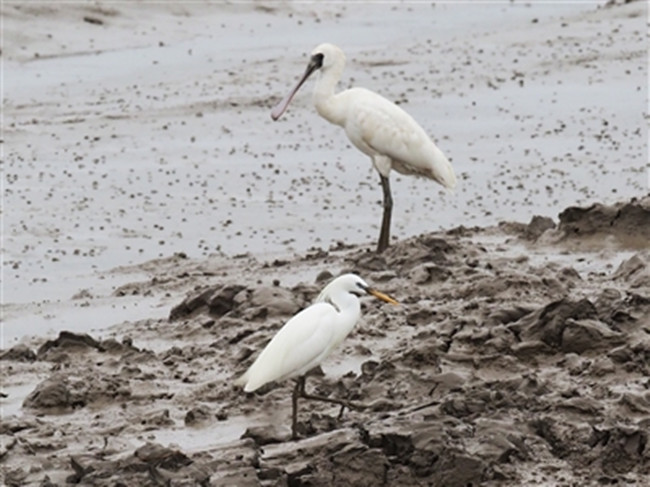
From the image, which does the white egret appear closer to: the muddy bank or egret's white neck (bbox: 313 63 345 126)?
the muddy bank

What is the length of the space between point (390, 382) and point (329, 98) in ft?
17.6

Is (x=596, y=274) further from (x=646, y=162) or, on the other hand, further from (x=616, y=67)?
(x=616, y=67)

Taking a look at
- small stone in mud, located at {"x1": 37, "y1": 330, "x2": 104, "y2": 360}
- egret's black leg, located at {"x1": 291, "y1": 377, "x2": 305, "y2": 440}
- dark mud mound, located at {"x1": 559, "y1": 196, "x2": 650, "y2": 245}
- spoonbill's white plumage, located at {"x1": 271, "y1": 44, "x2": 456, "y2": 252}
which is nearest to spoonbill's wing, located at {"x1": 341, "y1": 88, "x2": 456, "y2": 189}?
spoonbill's white plumage, located at {"x1": 271, "y1": 44, "x2": 456, "y2": 252}

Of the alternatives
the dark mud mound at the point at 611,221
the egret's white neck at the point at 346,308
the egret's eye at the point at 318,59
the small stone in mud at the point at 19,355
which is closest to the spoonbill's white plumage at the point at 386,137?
the egret's eye at the point at 318,59

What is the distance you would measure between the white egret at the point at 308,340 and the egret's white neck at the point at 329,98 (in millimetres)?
5335

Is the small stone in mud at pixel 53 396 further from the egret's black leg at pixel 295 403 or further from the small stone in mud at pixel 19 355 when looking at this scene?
the egret's black leg at pixel 295 403

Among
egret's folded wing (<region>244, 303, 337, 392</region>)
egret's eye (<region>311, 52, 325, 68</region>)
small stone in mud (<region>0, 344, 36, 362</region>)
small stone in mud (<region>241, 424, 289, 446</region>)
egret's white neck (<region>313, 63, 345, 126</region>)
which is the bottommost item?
small stone in mud (<region>0, 344, 36, 362</region>)

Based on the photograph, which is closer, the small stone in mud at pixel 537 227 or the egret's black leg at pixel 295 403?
the egret's black leg at pixel 295 403

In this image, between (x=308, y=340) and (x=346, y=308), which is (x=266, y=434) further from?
(x=346, y=308)

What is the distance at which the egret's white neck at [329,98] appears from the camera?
1338 cm

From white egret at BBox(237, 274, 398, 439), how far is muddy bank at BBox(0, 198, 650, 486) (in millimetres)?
220

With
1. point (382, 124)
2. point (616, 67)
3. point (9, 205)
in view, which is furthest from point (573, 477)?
point (616, 67)

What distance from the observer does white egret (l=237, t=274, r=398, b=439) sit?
7.84m

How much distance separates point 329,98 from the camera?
13.5m
